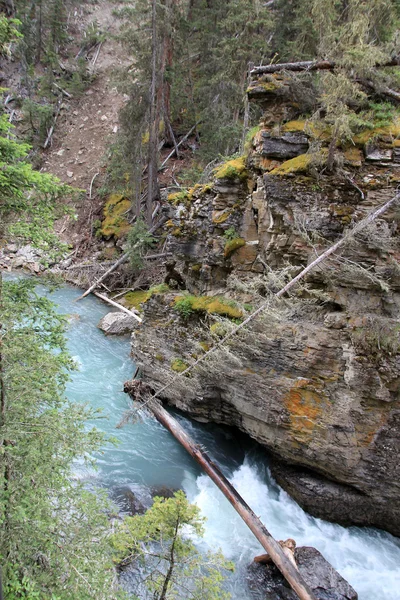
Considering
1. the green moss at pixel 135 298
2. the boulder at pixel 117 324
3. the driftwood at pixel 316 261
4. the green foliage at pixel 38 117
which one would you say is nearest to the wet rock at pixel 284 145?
the driftwood at pixel 316 261

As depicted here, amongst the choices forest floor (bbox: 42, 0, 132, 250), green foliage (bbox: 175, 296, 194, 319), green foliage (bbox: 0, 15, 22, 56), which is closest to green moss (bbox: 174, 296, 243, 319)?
green foliage (bbox: 175, 296, 194, 319)

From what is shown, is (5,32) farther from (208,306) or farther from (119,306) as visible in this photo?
(119,306)

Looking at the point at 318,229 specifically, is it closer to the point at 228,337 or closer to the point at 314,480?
the point at 228,337

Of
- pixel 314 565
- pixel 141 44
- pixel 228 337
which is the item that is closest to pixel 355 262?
pixel 228 337

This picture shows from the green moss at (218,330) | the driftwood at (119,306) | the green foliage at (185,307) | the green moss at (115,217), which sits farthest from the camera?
the green moss at (115,217)

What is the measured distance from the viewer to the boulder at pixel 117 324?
54.4ft

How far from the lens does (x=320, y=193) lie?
8.77 metres

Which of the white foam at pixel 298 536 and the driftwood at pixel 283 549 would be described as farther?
the white foam at pixel 298 536

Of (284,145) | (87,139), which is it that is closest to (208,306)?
(284,145)

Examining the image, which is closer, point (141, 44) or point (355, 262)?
point (355, 262)

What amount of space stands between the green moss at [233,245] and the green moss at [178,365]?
133 inches

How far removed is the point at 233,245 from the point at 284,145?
112 inches

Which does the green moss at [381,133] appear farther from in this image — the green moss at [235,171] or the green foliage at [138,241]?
the green foliage at [138,241]

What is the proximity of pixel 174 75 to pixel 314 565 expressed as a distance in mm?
22888
